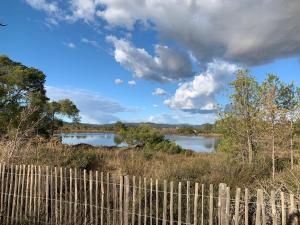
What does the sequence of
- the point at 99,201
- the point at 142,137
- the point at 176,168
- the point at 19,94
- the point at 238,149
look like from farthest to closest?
the point at 19,94, the point at 142,137, the point at 238,149, the point at 176,168, the point at 99,201

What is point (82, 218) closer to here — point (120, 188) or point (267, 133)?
point (120, 188)

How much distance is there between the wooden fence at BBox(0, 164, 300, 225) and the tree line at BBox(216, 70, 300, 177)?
20.4 ft

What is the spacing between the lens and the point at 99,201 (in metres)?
8.48

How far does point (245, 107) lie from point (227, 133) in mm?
1647

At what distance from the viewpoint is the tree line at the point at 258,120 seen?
14562 millimetres

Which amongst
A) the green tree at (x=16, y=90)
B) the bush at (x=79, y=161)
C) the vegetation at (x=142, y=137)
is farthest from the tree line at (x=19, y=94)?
the bush at (x=79, y=161)

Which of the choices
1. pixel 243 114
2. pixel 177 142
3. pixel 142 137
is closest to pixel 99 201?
pixel 243 114

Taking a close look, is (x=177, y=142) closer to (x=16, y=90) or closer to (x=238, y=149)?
(x=16, y=90)

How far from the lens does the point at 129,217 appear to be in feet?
25.8

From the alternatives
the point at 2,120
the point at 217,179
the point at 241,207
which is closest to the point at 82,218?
the point at 241,207

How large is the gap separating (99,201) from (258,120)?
9.72 meters

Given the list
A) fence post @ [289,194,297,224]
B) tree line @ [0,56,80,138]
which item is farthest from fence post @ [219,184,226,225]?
tree line @ [0,56,80,138]

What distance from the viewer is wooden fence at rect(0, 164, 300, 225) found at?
7.11m

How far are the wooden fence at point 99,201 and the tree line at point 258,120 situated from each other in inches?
245
